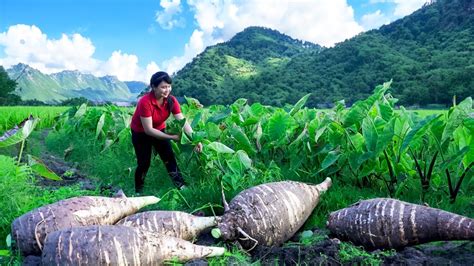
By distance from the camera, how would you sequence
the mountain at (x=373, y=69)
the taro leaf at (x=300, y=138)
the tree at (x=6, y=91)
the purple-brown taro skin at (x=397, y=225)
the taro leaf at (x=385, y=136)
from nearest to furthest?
the purple-brown taro skin at (x=397, y=225) < the taro leaf at (x=385, y=136) < the taro leaf at (x=300, y=138) < the tree at (x=6, y=91) < the mountain at (x=373, y=69)

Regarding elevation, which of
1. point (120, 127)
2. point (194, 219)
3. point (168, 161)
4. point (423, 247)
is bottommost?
point (423, 247)

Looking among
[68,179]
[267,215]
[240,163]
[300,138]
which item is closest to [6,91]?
[68,179]

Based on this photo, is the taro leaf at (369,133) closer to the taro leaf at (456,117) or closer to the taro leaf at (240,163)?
the taro leaf at (456,117)

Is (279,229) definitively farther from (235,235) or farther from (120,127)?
(120,127)

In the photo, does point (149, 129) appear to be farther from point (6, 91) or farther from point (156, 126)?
point (6, 91)

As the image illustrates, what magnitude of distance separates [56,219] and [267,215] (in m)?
1.34

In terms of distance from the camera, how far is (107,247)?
7.68 ft

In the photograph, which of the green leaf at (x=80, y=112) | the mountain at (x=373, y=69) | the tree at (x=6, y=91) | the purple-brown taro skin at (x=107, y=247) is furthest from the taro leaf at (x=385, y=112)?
the tree at (x=6, y=91)

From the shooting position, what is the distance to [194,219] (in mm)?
3002

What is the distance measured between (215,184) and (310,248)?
5.13 feet

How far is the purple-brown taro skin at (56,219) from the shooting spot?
286 centimetres

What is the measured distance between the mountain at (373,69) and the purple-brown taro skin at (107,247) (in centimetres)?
3693

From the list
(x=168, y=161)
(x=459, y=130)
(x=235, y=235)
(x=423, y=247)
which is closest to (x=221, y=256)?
(x=235, y=235)

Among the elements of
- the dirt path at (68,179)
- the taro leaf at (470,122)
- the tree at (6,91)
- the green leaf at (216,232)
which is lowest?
the green leaf at (216,232)
